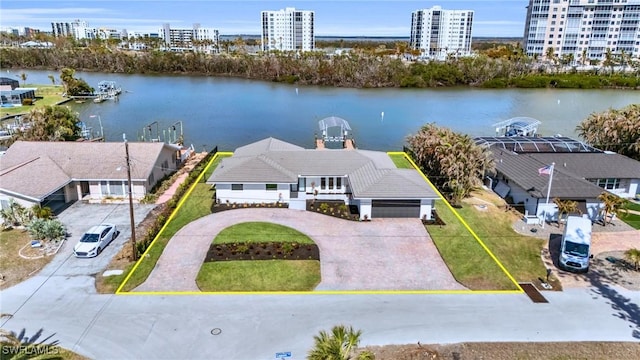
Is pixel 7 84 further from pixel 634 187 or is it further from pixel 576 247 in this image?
pixel 634 187

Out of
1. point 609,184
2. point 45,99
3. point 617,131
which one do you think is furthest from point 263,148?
point 45,99

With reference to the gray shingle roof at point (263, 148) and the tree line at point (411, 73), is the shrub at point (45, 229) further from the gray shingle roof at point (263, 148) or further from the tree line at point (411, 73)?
the tree line at point (411, 73)

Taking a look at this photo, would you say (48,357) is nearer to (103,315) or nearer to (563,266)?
(103,315)

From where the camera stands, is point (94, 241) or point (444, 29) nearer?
point (94, 241)

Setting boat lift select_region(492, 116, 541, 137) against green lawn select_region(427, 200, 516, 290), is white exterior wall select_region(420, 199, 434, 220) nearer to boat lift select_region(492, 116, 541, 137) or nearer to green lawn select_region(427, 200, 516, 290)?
green lawn select_region(427, 200, 516, 290)

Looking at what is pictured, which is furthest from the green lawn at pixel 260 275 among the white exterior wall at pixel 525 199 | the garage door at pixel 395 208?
the white exterior wall at pixel 525 199

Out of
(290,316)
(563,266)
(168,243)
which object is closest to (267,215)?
(168,243)
